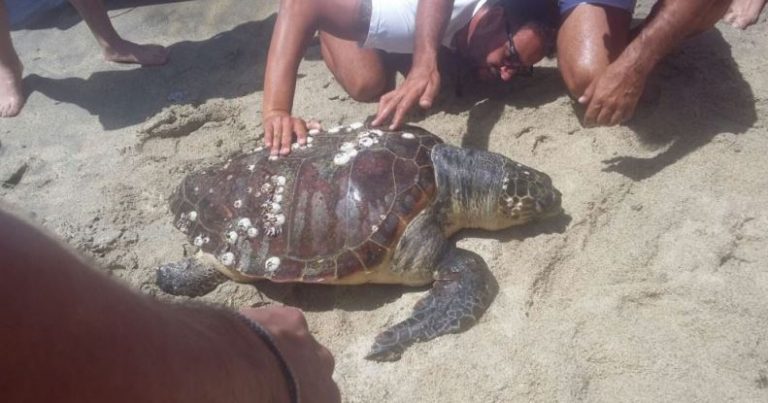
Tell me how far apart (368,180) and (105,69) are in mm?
2060

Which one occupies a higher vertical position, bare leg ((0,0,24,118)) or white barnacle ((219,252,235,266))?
white barnacle ((219,252,235,266))

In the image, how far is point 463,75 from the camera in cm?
243

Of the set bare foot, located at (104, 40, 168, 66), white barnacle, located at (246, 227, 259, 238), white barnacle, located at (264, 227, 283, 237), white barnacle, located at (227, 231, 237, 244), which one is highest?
white barnacle, located at (264, 227, 283, 237)

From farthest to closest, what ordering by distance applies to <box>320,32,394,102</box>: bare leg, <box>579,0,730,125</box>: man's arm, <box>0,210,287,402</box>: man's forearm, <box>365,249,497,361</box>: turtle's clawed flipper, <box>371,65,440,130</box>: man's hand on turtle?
<box>320,32,394,102</box>: bare leg → <box>371,65,440,130</box>: man's hand on turtle → <box>579,0,730,125</box>: man's arm → <box>365,249,497,361</box>: turtle's clawed flipper → <box>0,210,287,402</box>: man's forearm

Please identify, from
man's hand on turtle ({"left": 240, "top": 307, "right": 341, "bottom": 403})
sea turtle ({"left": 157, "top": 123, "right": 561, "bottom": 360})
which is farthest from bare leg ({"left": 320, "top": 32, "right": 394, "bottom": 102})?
man's hand on turtle ({"left": 240, "top": 307, "right": 341, "bottom": 403})

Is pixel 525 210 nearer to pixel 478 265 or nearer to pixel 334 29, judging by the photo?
pixel 478 265

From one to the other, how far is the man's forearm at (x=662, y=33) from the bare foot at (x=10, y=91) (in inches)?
110

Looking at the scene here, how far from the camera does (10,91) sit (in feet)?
9.11

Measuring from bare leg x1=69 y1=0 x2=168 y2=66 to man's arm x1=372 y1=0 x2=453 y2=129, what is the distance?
1563 mm

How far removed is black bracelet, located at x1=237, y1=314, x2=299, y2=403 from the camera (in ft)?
2.51

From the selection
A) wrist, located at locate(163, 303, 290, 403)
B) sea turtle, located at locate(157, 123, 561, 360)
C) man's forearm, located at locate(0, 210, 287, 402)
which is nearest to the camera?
man's forearm, located at locate(0, 210, 287, 402)

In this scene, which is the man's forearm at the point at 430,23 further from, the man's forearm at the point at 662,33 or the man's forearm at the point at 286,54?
the man's forearm at the point at 662,33

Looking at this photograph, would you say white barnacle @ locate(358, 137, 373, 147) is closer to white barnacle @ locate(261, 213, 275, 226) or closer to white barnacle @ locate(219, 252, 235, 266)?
white barnacle @ locate(261, 213, 275, 226)

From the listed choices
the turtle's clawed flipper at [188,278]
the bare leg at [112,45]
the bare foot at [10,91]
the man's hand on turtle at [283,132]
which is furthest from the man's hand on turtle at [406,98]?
the bare foot at [10,91]
